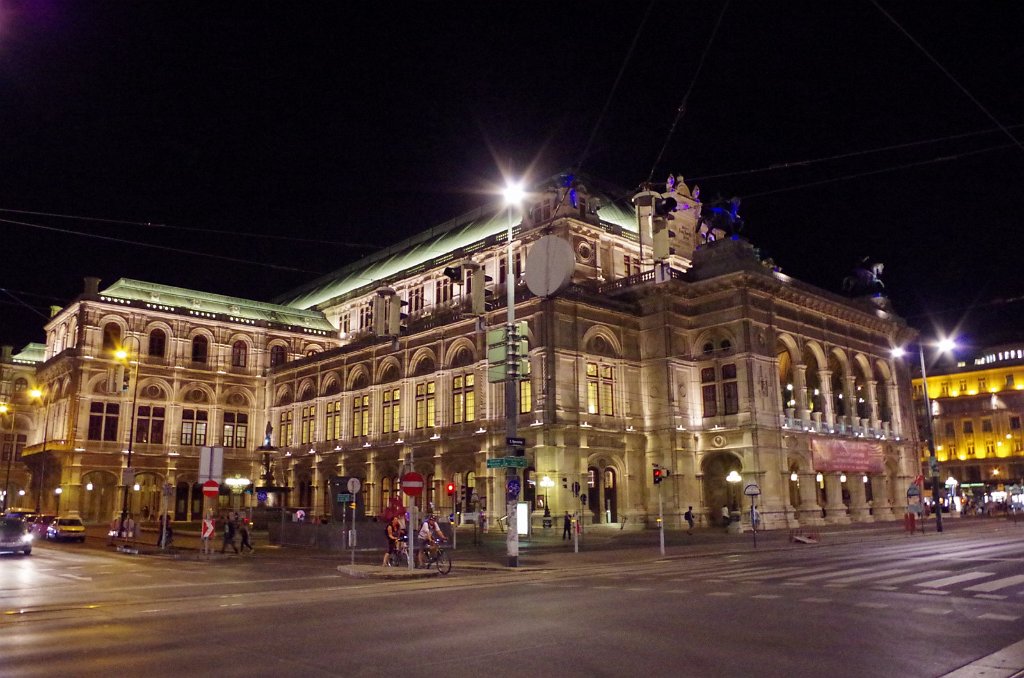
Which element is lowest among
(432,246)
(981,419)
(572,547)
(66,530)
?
(572,547)

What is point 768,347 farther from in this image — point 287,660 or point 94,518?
point 94,518

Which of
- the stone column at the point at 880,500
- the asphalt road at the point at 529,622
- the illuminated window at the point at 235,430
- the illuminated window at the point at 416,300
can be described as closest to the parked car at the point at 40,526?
the illuminated window at the point at 235,430

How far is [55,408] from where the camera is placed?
6881 cm

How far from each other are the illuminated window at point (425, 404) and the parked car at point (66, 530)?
21.9 metres

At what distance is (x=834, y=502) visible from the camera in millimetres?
51406

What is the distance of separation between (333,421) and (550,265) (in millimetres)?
46618

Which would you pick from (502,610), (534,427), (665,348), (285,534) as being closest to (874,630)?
(502,610)

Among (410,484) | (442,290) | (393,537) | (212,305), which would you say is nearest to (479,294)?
(410,484)

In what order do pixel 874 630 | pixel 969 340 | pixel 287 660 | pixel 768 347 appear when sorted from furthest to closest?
pixel 969 340 → pixel 768 347 → pixel 874 630 → pixel 287 660

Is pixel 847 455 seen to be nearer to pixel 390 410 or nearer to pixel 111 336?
pixel 390 410

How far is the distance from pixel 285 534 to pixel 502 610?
26.2m

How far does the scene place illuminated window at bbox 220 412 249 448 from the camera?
72.1 meters

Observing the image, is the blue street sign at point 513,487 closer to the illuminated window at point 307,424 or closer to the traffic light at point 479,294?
the traffic light at point 479,294

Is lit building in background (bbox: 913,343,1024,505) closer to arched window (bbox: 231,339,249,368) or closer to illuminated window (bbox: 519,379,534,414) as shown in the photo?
illuminated window (bbox: 519,379,534,414)
